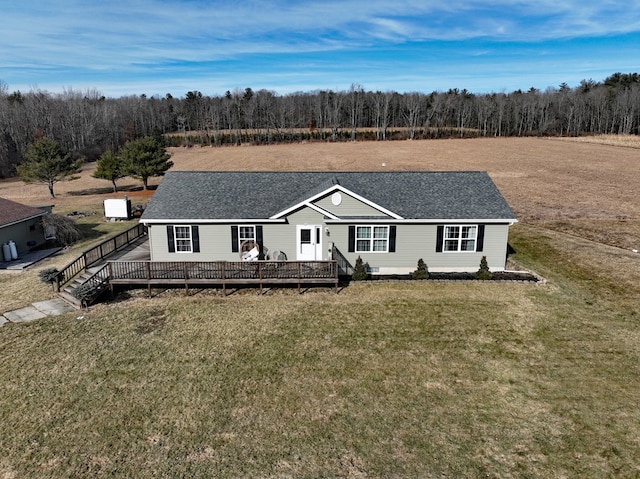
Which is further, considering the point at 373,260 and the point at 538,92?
the point at 538,92

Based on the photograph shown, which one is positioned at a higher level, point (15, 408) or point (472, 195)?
point (472, 195)

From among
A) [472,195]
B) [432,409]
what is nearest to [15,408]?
[432,409]

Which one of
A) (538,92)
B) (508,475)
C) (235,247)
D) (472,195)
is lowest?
(508,475)

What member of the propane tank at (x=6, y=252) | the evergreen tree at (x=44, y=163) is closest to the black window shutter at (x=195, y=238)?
the propane tank at (x=6, y=252)

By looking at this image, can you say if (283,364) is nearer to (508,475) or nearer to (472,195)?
(508,475)

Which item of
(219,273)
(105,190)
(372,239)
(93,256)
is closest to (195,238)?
(219,273)

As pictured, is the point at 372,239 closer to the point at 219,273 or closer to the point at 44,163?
the point at 219,273

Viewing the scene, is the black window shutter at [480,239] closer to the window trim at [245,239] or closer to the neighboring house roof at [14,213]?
the window trim at [245,239]
